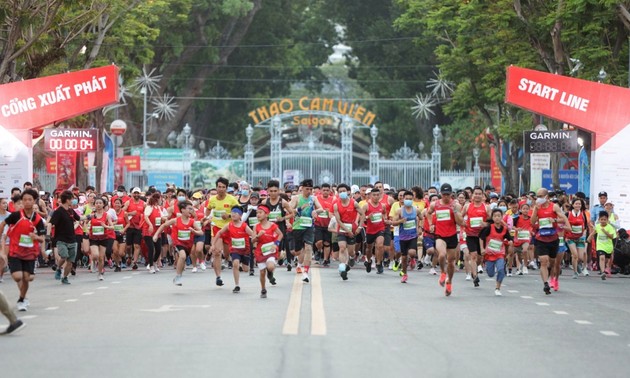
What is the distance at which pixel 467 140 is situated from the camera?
7569 cm

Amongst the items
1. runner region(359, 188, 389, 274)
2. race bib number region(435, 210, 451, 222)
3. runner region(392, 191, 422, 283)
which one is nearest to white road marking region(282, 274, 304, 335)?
race bib number region(435, 210, 451, 222)

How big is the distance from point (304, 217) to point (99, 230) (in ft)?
13.8

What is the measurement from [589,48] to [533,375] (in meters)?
26.3

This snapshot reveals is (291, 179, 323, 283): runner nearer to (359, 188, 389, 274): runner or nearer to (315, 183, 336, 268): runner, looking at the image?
(315, 183, 336, 268): runner

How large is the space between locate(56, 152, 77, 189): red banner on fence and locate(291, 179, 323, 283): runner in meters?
20.3

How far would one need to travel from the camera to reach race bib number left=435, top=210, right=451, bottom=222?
839 inches

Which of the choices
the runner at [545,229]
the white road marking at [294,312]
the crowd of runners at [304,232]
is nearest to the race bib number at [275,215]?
the crowd of runners at [304,232]

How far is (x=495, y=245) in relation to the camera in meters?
21.6

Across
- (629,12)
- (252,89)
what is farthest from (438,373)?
(252,89)

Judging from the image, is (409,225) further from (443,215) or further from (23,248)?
(23,248)

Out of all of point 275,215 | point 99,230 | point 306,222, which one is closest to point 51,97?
point 99,230

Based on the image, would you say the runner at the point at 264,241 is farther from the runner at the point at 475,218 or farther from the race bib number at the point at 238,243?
the runner at the point at 475,218

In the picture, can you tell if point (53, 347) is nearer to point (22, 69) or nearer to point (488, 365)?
point (488, 365)

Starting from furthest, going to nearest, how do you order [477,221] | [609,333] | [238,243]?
[477,221]
[238,243]
[609,333]
